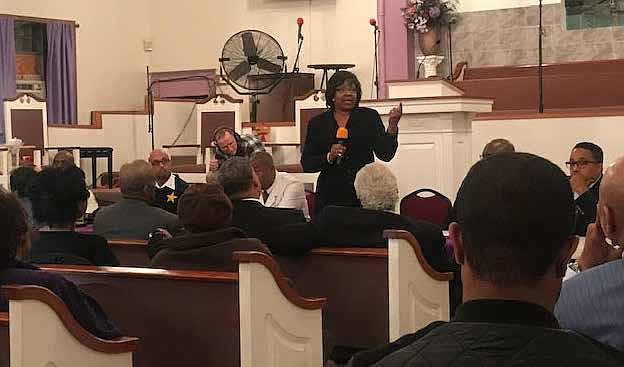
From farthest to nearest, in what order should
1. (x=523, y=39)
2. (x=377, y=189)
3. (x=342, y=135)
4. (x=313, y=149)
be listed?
1. (x=523, y=39)
2. (x=313, y=149)
3. (x=342, y=135)
4. (x=377, y=189)

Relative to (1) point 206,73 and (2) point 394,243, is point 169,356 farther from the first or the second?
(1) point 206,73

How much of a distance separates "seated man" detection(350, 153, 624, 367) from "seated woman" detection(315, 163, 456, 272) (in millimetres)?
2922

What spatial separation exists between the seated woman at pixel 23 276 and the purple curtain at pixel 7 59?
1034 centimetres

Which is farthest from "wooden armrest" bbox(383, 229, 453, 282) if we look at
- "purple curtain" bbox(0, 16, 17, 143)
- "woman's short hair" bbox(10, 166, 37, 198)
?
"purple curtain" bbox(0, 16, 17, 143)

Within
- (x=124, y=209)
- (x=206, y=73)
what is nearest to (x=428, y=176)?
(x=124, y=209)

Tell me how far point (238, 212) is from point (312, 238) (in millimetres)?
381

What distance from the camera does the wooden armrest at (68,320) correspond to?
8.84 feet

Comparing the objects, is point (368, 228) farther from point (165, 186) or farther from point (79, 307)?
point (165, 186)

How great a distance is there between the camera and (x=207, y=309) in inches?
139

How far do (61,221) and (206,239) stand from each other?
59 centimetres

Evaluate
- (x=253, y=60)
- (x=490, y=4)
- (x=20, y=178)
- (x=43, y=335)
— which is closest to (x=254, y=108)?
(x=253, y=60)

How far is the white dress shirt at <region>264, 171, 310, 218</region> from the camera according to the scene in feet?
19.4

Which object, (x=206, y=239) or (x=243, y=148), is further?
(x=243, y=148)

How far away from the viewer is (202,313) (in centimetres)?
356
